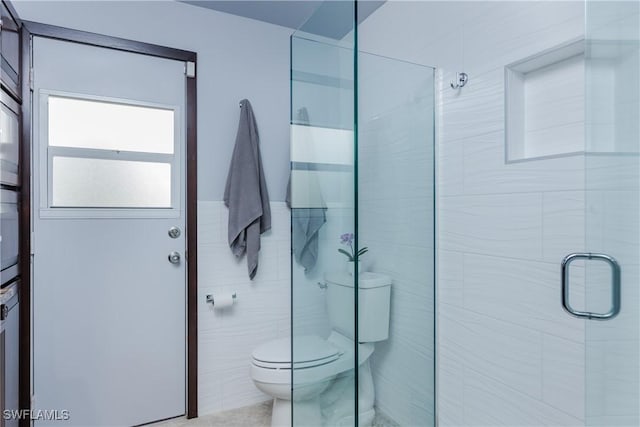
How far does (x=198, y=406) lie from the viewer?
2.08m

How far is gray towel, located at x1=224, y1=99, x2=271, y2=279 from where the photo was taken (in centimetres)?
214

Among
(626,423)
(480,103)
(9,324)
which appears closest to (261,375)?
(9,324)

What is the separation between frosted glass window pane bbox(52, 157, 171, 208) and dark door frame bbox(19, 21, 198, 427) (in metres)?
0.12

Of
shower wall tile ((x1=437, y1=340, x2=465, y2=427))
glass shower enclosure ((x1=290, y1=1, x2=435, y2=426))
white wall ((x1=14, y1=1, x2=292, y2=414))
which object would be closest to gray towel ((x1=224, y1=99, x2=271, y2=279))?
white wall ((x1=14, y1=1, x2=292, y2=414))

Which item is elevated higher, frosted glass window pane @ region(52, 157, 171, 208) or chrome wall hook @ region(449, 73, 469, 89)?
chrome wall hook @ region(449, 73, 469, 89)

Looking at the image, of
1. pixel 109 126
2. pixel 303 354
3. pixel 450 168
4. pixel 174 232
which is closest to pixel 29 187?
pixel 109 126

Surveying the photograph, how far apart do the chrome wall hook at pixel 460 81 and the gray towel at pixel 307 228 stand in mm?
637

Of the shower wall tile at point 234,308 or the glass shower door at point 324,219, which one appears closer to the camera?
the glass shower door at point 324,219

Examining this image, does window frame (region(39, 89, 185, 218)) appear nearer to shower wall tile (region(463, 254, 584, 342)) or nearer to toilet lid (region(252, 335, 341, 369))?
toilet lid (region(252, 335, 341, 369))

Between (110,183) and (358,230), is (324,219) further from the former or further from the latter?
(110,183)

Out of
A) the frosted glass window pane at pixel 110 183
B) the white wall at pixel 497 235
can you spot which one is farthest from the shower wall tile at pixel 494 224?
the frosted glass window pane at pixel 110 183

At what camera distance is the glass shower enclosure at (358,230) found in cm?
122

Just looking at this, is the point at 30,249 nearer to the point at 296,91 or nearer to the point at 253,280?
the point at 253,280

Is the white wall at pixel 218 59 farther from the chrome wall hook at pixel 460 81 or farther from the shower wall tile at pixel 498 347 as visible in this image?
the shower wall tile at pixel 498 347
